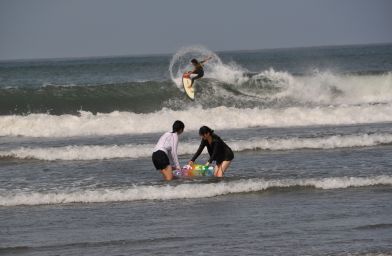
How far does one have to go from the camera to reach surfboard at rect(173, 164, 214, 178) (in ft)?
46.3

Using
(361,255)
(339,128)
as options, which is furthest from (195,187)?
(339,128)

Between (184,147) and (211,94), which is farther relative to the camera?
(211,94)

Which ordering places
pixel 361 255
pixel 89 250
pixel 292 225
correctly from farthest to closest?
1. pixel 292 225
2. pixel 89 250
3. pixel 361 255

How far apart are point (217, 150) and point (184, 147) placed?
179 inches

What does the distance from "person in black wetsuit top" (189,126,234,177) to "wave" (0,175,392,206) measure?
0.81 meters

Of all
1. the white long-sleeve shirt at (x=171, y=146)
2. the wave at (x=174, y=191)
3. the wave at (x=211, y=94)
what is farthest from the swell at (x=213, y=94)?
the wave at (x=174, y=191)

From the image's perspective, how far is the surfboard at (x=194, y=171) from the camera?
1412 cm

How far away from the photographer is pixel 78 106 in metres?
30.1

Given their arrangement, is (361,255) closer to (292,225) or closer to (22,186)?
(292,225)

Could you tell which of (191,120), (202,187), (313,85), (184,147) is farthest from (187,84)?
(202,187)

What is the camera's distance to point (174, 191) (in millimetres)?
12930

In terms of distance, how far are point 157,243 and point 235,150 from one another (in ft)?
28.9

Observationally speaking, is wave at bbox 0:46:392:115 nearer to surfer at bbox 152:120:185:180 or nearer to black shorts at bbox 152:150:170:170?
surfer at bbox 152:120:185:180

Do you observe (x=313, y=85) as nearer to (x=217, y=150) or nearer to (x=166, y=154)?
(x=217, y=150)
